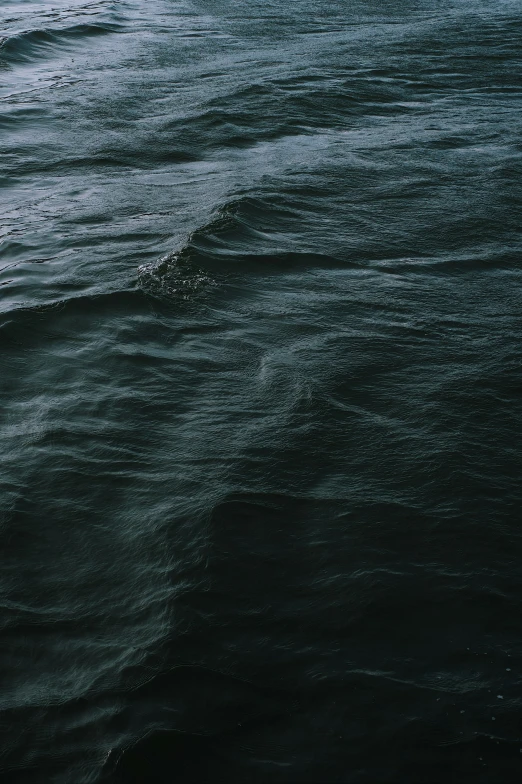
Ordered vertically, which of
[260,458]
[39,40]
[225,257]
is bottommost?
[260,458]

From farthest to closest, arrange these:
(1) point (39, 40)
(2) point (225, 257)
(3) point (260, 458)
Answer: (1) point (39, 40) → (2) point (225, 257) → (3) point (260, 458)

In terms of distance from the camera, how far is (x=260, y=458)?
580cm

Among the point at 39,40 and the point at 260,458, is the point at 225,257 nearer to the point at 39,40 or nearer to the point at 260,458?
the point at 260,458

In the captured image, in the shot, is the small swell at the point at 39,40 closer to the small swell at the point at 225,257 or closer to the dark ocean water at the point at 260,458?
the dark ocean water at the point at 260,458

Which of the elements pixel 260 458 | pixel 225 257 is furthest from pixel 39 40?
pixel 260 458

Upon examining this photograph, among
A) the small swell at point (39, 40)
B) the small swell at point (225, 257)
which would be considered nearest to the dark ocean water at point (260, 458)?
the small swell at point (225, 257)

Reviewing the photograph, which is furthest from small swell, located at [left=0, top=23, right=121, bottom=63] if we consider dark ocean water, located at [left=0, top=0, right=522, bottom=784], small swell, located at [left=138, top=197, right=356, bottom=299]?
small swell, located at [left=138, top=197, right=356, bottom=299]

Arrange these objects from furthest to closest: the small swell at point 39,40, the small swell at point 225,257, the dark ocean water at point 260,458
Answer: the small swell at point 39,40 → the small swell at point 225,257 → the dark ocean water at point 260,458

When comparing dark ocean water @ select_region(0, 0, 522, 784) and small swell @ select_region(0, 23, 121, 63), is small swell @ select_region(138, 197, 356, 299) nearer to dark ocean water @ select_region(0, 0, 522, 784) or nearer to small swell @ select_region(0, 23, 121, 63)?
dark ocean water @ select_region(0, 0, 522, 784)

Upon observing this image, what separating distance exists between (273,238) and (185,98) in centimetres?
679

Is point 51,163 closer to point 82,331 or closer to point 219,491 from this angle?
point 82,331

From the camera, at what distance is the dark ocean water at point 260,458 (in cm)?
403

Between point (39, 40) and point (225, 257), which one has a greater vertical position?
point (39, 40)

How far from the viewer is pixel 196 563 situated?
4.93 metres
